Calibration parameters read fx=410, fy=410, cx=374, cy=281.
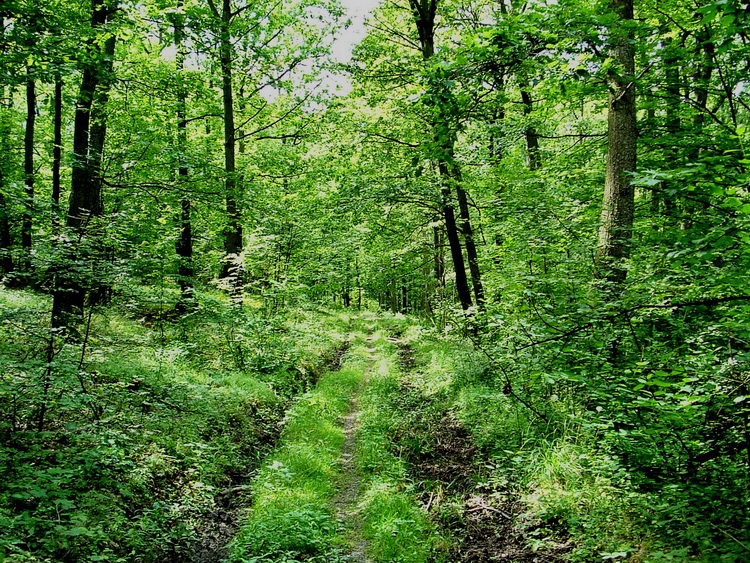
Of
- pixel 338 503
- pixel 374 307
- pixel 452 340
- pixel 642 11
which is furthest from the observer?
pixel 374 307

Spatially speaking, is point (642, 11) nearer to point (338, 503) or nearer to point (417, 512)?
point (417, 512)

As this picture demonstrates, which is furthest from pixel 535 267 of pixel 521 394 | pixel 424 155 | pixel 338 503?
pixel 338 503

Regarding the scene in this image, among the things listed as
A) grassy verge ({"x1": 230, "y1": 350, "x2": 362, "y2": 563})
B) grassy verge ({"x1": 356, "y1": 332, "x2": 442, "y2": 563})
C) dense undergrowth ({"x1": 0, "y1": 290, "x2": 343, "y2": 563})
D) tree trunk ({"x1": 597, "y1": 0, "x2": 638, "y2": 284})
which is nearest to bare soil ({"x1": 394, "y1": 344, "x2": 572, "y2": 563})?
grassy verge ({"x1": 356, "y1": 332, "x2": 442, "y2": 563})

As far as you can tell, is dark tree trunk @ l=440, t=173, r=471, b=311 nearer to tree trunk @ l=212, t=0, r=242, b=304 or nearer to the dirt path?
the dirt path

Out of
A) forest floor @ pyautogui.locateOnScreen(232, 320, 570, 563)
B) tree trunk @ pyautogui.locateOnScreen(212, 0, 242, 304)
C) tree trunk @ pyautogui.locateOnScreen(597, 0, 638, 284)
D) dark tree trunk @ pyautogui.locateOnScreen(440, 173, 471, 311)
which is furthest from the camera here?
dark tree trunk @ pyautogui.locateOnScreen(440, 173, 471, 311)

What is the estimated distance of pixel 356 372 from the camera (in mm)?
15086

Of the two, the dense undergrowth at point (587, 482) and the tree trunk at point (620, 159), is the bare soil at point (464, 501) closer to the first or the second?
the dense undergrowth at point (587, 482)

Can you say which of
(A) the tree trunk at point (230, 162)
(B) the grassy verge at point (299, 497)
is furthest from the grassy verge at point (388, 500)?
(A) the tree trunk at point (230, 162)

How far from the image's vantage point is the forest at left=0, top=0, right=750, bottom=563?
3957mm

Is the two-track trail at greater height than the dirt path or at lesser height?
greater

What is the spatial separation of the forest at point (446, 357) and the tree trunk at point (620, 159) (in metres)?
0.04

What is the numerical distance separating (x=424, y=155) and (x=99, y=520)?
5817 millimetres

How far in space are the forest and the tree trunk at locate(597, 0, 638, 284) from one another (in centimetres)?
4

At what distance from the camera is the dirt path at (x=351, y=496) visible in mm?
5413
